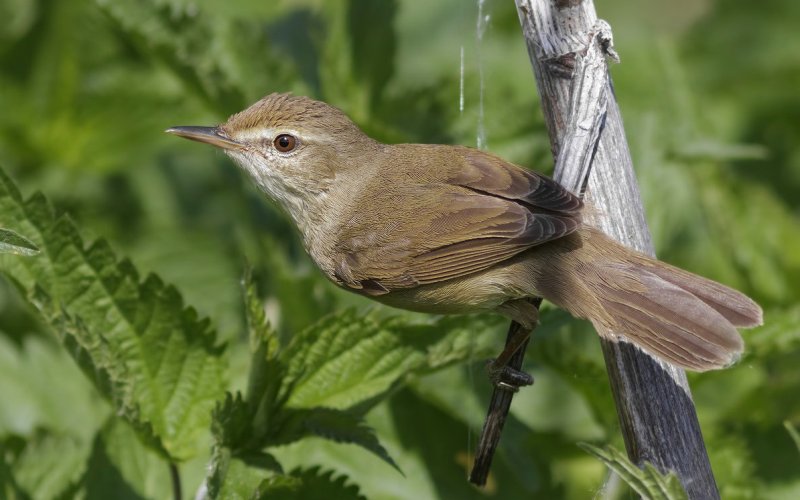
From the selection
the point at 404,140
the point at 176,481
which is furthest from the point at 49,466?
the point at 404,140

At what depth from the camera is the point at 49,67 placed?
13.1 ft

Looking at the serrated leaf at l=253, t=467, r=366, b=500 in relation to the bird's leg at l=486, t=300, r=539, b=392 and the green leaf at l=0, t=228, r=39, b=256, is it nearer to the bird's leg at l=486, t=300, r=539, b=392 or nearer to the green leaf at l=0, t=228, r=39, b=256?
the bird's leg at l=486, t=300, r=539, b=392

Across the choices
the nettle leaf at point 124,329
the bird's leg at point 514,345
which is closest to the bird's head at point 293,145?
the nettle leaf at point 124,329

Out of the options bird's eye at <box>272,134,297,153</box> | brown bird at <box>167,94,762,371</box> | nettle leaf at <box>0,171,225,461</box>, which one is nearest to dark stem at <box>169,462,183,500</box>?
nettle leaf at <box>0,171,225,461</box>

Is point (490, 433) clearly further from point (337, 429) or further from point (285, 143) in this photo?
point (285, 143)

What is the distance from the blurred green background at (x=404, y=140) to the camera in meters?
3.01

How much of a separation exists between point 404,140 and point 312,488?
1.21 metres

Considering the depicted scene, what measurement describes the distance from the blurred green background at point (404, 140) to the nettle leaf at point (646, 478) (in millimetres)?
724

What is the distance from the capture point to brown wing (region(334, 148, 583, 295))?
2.58m

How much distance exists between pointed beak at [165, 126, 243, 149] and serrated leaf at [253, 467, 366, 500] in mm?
915

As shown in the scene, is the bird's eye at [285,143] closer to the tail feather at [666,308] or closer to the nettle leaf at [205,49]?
the nettle leaf at [205,49]

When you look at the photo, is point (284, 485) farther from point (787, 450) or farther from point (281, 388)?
point (787, 450)

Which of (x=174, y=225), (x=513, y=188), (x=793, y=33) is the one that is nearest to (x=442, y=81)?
(x=513, y=188)

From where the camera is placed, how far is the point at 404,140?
324 centimetres
